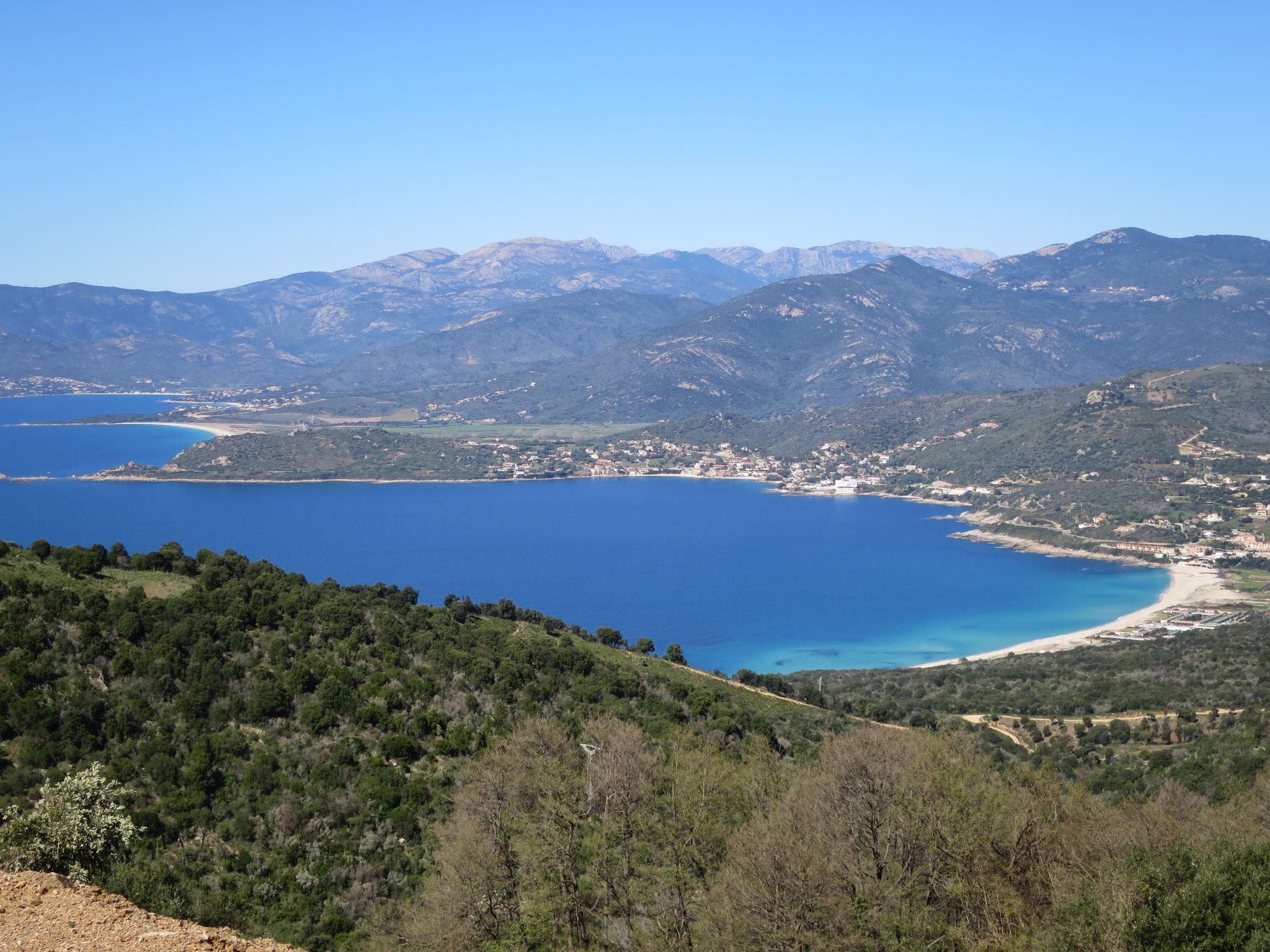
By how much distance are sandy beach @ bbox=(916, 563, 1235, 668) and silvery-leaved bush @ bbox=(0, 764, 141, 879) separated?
4897 centimetres

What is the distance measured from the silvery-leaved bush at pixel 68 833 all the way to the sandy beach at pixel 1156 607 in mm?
48965

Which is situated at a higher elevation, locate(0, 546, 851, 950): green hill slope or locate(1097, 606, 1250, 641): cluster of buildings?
locate(0, 546, 851, 950): green hill slope

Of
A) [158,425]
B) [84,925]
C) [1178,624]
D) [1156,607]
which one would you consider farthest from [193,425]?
[84,925]

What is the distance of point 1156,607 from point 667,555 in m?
38.4

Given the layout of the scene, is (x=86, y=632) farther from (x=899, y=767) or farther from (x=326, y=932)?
(x=899, y=767)

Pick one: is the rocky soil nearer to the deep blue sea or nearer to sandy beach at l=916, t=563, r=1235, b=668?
the deep blue sea

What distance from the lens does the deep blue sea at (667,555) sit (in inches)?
2601

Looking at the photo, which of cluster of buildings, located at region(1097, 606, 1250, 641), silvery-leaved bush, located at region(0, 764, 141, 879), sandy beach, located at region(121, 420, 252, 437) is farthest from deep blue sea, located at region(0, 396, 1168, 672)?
silvery-leaved bush, located at region(0, 764, 141, 879)

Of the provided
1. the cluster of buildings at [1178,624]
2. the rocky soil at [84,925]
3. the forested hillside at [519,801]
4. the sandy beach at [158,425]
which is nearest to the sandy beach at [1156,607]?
the cluster of buildings at [1178,624]

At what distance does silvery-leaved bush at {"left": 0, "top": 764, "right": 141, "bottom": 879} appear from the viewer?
11.2m

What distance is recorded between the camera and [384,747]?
18.9m

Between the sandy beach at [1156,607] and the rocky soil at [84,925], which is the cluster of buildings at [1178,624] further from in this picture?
the rocky soil at [84,925]

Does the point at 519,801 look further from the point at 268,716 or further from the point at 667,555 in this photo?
the point at 667,555

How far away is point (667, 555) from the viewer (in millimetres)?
90750
